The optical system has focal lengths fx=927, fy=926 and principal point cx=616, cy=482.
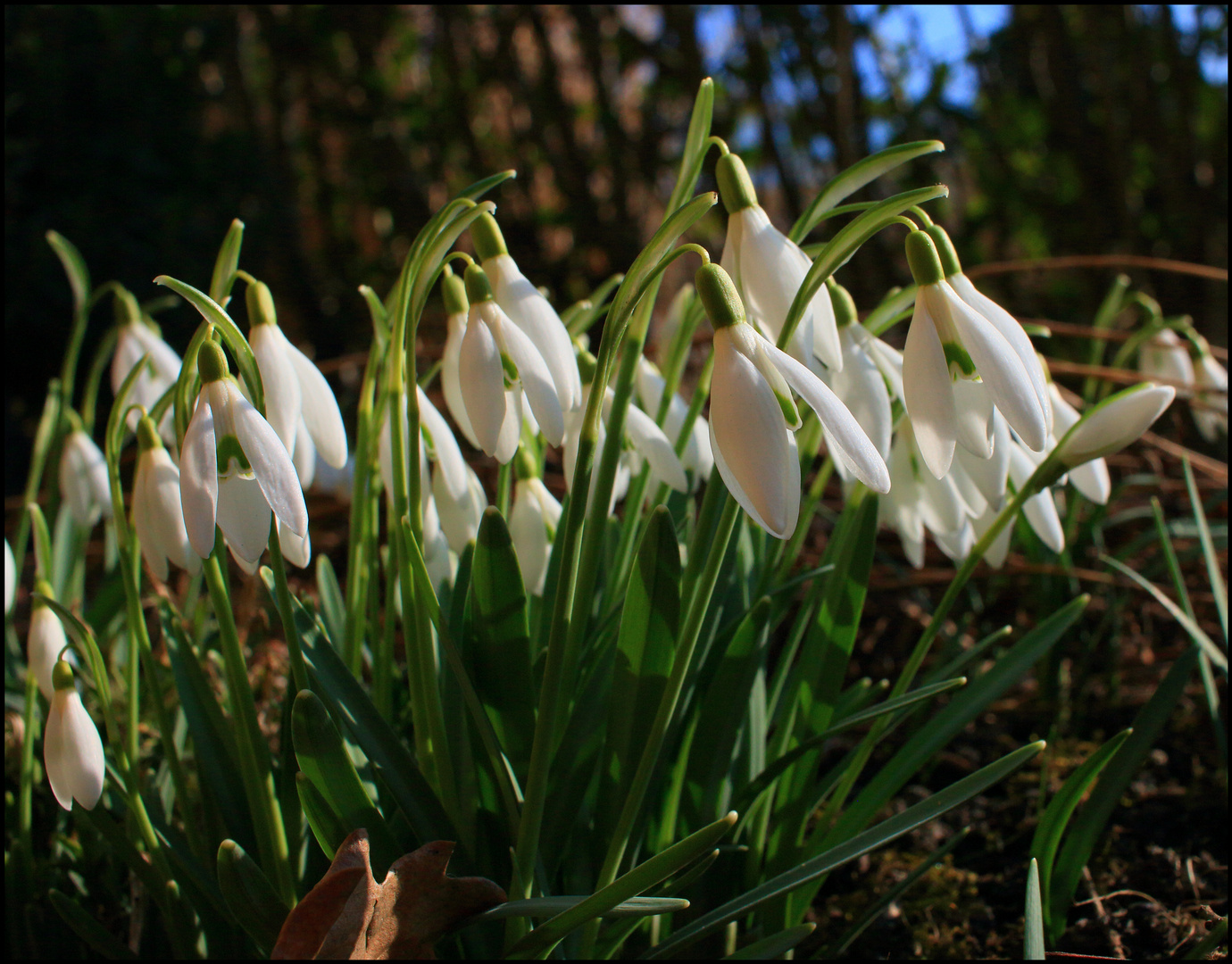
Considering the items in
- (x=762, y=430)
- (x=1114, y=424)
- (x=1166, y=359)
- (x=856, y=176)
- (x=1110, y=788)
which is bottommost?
(x=1110, y=788)

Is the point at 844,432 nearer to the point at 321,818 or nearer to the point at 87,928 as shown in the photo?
the point at 321,818

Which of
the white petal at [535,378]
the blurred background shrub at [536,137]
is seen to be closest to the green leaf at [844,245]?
the white petal at [535,378]

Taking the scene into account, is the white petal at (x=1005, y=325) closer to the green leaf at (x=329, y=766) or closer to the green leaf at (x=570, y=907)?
the green leaf at (x=570, y=907)

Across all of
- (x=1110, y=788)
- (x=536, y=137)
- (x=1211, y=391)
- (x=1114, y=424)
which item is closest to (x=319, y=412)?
(x=1114, y=424)

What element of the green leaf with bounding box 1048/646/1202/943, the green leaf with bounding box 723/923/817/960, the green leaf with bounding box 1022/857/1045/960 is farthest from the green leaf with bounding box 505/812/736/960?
the green leaf with bounding box 1048/646/1202/943

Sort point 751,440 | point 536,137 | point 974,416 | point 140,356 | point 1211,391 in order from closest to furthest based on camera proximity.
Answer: point 751,440 < point 974,416 < point 140,356 < point 1211,391 < point 536,137

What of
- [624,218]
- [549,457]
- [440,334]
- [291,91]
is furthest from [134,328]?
[291,91]

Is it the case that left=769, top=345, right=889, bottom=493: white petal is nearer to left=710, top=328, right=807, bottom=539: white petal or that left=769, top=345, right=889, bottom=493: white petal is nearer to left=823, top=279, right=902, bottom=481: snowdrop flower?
left=710, top=328, right=807, bottom=539: white petal
